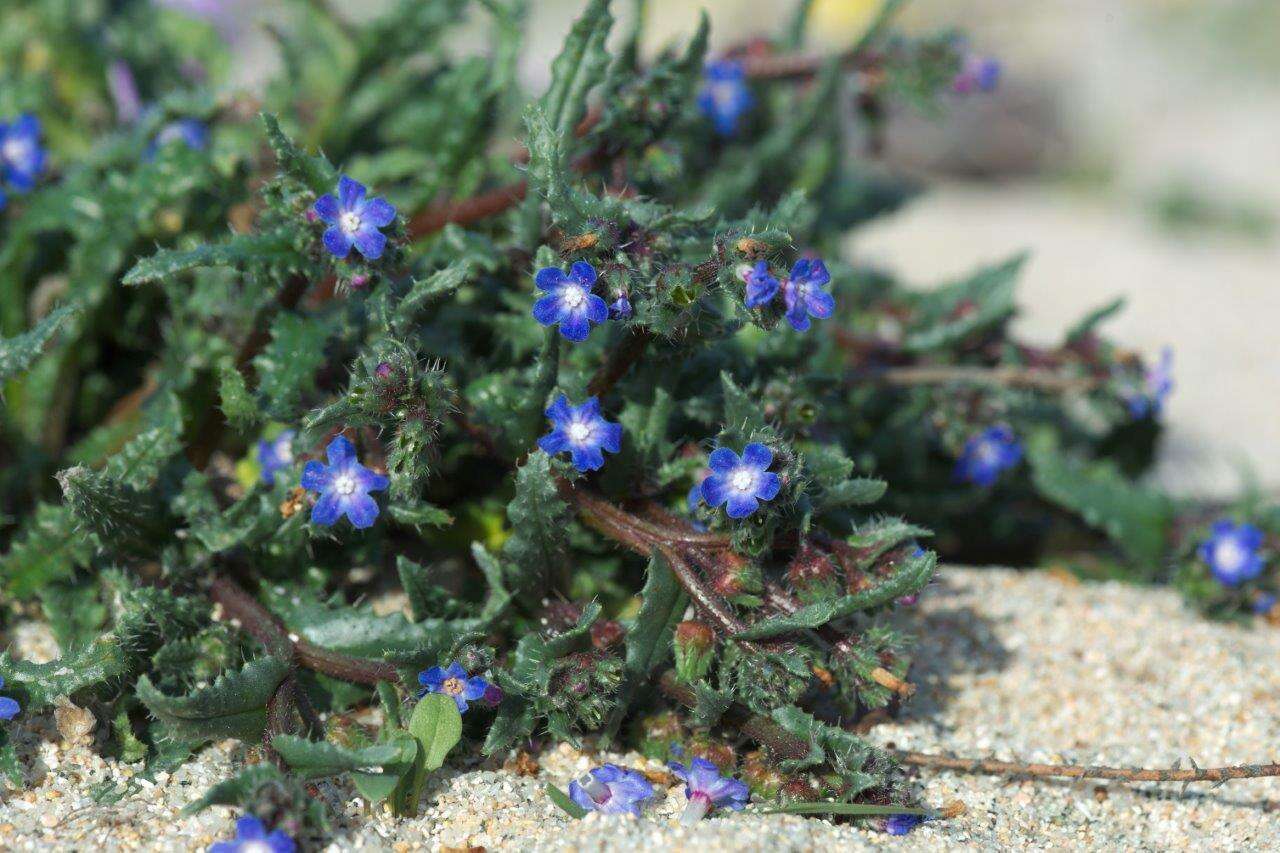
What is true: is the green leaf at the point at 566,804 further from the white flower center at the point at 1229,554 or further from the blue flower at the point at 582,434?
the white flower center at the point at 1229,554

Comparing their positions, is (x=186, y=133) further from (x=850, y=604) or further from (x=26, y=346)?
(x=850, y=604)

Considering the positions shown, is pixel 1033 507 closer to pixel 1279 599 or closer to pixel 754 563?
pixel 1279 599

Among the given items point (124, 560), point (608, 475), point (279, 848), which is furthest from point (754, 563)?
point (124, 560)

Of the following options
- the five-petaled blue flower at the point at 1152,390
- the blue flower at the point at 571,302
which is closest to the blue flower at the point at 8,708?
the blue flower at the point at 571,302

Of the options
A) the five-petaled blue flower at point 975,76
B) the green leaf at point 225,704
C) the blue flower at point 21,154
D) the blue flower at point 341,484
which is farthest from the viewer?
the five-petaled blue flower at point 975,76

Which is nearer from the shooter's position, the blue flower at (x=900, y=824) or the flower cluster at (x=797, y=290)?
the flower cluster at (x=797, y=290)
